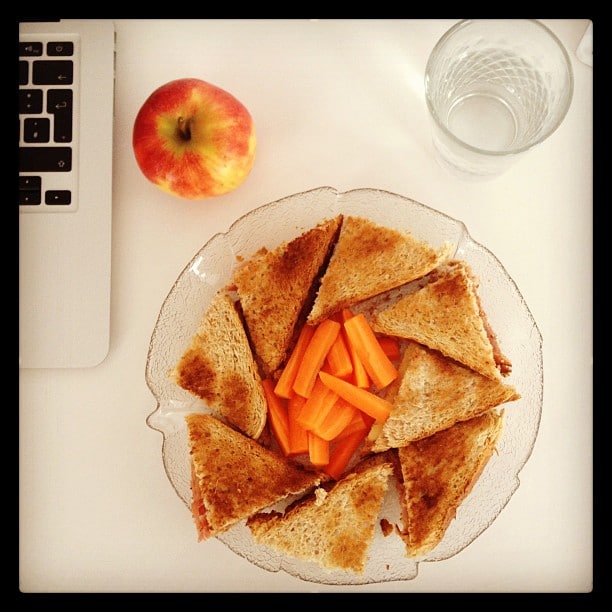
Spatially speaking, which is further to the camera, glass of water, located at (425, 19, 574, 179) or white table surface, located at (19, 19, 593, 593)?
white table surface, located at (19, 19, 593, 593)

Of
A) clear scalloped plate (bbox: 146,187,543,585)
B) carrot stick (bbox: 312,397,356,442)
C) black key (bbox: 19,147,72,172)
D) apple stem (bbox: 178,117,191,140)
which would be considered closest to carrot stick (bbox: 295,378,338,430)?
carrot stick (bbox: 312,397,356,442)

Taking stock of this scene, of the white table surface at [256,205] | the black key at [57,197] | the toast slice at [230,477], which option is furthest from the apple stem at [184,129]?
the toast slice at [230,477]

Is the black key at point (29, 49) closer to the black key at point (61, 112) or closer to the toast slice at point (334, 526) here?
the black key at point (61, 112)

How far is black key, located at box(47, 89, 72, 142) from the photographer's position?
1.36 m

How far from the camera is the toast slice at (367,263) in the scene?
1318 millimetres

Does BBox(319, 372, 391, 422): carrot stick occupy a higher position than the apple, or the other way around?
the apple

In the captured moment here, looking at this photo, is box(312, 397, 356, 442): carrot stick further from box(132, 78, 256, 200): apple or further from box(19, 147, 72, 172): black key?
box(19, 147, 72, 172): black key

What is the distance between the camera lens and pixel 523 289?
4.56 feet

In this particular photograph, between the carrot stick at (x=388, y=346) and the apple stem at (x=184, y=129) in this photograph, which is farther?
the carrot stick at (x=388, y=346)

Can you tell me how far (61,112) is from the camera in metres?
1.36

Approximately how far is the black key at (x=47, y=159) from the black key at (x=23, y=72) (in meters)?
0.14

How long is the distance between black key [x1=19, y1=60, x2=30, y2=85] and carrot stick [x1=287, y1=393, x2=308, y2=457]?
0.84m

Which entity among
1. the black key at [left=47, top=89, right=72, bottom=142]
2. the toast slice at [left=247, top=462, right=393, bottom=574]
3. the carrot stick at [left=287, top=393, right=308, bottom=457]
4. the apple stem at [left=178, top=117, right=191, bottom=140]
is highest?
the black key at [left=47, top=89, right=72, bottom=142]
